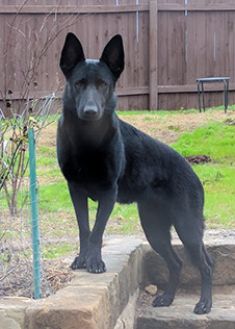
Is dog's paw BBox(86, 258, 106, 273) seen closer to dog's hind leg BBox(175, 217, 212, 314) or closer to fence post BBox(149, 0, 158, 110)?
dog's hind leg BBox(175, 217, 212, 314)

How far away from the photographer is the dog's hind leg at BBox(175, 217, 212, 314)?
5359 millimetres

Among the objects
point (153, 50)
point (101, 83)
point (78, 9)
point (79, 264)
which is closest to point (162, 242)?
point (79, 264)

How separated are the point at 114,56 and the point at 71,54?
0.84 ft

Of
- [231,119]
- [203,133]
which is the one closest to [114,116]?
[203,133]

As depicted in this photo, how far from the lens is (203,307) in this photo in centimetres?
537

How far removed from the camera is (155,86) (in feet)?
52.5

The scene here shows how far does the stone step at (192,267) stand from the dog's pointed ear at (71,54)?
181cm

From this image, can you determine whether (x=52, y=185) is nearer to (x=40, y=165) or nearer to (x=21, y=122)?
(x=40, y=165)

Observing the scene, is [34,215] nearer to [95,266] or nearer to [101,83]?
[95,266]

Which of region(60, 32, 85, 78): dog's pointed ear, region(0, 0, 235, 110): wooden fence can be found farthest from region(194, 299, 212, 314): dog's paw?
region(0, 0, 235, 110): wooden fence

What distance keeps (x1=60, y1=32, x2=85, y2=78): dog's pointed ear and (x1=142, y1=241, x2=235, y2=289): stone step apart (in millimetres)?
1811

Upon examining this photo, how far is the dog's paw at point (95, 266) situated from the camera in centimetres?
461

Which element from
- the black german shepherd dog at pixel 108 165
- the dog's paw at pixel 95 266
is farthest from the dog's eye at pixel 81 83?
the dog's paw at pixel 95 266

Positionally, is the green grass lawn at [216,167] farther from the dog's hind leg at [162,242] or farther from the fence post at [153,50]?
the fence post at [153,50]
